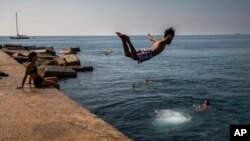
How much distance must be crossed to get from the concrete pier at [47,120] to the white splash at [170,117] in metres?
5.70

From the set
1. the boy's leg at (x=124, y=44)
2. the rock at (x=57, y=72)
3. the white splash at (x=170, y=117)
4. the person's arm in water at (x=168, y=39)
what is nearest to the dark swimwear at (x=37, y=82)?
the white splash at (x=170, y=117)

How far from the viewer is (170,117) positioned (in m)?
15.5

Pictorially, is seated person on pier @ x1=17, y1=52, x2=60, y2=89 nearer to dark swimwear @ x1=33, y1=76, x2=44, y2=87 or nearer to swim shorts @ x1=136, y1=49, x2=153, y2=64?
dark swimwear @ x1=33, y1=76, x2=44, y2=87

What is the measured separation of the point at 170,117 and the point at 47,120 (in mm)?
8947

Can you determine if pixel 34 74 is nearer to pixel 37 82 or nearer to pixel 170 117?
pixel 37 82

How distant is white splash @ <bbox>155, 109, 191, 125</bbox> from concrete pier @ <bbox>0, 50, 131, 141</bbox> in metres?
5.70

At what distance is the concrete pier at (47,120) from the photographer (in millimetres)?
6523

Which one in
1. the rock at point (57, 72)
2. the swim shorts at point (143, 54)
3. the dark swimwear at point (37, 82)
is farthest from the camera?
the rock at point (57, 72)

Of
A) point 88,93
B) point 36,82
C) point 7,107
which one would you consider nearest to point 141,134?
point 36,82

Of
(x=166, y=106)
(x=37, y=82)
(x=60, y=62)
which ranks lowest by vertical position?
(x=166, y=106)

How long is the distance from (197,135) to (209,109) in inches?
199

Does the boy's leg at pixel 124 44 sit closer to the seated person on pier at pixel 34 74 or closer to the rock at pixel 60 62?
the seated person on pier at pixel 34 74

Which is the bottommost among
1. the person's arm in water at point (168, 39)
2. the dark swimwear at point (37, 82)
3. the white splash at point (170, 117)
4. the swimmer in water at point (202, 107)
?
the white splash at point (170, 117)

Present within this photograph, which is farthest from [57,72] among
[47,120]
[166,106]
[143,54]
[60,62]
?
[143,54]
